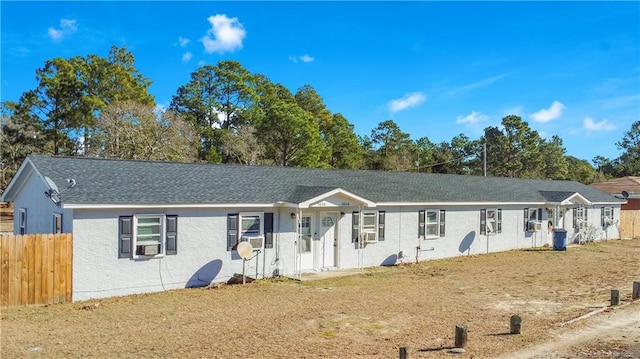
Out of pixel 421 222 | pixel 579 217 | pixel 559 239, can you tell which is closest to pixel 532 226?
pixel 559 239

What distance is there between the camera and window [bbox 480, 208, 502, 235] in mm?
24031

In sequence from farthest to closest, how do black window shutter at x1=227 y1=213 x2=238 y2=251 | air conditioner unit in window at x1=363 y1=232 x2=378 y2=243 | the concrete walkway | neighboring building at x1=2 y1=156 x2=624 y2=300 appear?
air conditioner unit in window at x1=363 y1=232 x2=378 y2=243
the concrete walkway
black window shutter at x1=227 y1=213 x2=238 y2=251
neighboring building at x1=2 y1=156 x2=624 y2=300

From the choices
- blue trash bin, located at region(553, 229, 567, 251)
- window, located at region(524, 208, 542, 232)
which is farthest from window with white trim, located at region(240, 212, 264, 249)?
blue trash bin, located at region(553, 229, 567, 251)

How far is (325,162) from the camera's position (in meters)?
54.1

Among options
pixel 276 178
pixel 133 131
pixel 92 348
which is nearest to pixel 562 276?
pixel 276 178

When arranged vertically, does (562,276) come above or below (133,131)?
below

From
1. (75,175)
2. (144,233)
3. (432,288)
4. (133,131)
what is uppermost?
(133,131)

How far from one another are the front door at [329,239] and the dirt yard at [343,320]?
1.50 metres

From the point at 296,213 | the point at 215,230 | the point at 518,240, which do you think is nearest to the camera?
the point at 215,230

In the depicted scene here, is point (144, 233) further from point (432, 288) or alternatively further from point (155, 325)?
point (432, 288)

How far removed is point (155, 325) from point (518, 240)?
2091 cm

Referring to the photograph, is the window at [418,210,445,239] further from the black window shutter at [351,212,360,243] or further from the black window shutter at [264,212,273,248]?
the black window shutter at [264,212,273,248]

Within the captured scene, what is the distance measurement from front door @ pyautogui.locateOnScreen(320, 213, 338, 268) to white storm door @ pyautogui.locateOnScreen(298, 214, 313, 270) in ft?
1.63

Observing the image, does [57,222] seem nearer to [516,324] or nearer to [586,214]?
[516,324]
